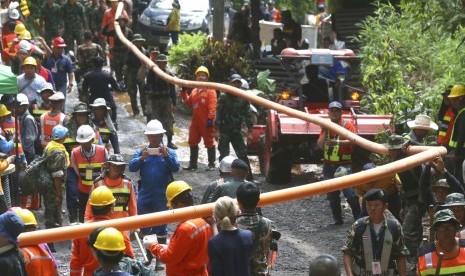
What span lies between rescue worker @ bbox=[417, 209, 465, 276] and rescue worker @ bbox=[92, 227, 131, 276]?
254 centimetres

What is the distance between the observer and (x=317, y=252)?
15.3 meters

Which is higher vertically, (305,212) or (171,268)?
(171,268)

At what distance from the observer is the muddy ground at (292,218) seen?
14.8m

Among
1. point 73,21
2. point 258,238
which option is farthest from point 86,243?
point 73,21

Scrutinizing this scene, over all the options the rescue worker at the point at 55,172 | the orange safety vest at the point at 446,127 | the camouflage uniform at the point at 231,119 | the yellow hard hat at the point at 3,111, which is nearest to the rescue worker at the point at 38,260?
the rescue worker at the point at 55,172

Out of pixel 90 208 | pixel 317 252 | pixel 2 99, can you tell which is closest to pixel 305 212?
pixel 317 252

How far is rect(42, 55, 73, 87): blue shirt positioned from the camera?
23094mm

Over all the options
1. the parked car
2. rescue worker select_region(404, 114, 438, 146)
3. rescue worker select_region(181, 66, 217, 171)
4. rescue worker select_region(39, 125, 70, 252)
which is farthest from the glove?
the parked car

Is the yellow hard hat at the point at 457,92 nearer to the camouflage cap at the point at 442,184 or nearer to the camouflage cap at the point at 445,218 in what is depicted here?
the camouflage cap at the point at 442,184

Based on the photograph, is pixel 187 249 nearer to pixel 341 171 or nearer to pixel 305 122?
pixel 341 171

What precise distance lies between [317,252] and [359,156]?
2.67 m

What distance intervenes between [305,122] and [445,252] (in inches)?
364

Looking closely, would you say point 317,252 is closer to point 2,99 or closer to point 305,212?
point 305,212

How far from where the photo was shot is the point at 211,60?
86.0ft
